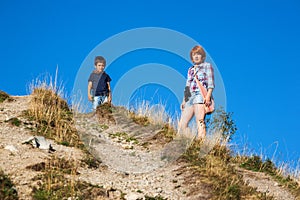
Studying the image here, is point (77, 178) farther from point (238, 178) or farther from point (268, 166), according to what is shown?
point (268, 166)

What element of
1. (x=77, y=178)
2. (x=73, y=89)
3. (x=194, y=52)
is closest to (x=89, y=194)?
(x=77, y=178)

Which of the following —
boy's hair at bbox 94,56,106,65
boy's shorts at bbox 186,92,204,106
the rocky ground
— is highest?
boy's hair at bbox 94,56,106,65

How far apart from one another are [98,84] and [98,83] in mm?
32

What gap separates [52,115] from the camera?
42.5 ft

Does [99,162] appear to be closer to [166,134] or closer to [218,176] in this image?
[218,176]

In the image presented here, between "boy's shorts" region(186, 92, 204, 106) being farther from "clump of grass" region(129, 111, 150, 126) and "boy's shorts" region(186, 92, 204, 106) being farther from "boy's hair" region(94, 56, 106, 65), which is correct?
"boy's hair" region(94, 56, 106, 65)

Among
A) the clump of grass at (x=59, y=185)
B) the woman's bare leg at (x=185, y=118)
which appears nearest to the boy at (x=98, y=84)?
the woman's bare leg at (x=185, y=118)

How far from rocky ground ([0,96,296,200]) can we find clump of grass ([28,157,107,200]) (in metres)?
0.15

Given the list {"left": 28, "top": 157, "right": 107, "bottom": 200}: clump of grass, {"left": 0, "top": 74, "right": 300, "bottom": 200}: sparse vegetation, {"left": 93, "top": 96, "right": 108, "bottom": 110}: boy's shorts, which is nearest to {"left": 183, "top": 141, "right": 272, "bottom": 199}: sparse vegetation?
{"left": 0, "top": 74, "right": 300, "bottom": 200}: sparse vegetation

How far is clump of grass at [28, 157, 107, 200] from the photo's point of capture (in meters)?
7.80

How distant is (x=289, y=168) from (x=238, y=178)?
3118 mm

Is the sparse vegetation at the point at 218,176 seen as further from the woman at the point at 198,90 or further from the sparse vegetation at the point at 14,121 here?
the sparse vegetation at the point at 14,121

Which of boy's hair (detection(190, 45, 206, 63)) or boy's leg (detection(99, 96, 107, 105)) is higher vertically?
boy's leg (detection(99, 96, 107, 105))

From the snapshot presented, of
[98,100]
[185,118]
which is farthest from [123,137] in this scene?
[98,100]
